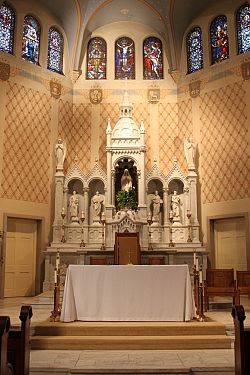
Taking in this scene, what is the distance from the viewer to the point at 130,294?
7.62m

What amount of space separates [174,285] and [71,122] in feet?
27.6

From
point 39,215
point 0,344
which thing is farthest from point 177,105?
point 0,344

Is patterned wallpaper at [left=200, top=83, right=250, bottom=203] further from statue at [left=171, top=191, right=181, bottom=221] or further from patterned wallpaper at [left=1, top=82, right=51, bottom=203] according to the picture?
patterned wallpaper at [left=1, top=82, right=51, bottom=203]

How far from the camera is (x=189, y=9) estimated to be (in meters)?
14.5

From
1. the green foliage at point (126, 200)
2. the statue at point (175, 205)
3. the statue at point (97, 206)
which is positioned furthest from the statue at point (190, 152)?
the statue at point (97, 206)

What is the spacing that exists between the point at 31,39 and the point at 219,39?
244 inches

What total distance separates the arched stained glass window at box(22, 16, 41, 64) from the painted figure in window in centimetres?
383

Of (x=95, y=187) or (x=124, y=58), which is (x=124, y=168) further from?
(x=124, y=58)

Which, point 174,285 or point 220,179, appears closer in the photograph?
point 174,285

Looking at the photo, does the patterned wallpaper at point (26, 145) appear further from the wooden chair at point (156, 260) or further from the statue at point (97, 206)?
the wooden chair at point (156, 260)

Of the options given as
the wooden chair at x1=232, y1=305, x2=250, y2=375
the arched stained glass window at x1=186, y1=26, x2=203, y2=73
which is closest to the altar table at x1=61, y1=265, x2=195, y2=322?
the wooden chair at x1=232, y1=305, x2=250, y2=375

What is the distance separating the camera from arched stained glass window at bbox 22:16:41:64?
13.8 meters

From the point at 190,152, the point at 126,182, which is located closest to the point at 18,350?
the point at 126,182

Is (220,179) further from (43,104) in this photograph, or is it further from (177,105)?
(43,104)
